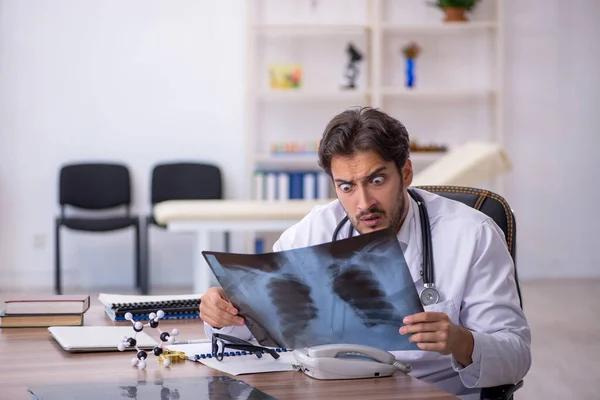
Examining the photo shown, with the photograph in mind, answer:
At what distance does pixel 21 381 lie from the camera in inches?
53.7

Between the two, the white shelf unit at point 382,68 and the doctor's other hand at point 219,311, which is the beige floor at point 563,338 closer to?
the white shelf unit at point 382,68

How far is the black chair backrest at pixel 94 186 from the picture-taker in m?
6.24

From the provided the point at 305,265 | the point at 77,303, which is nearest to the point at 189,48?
the point at 77,303

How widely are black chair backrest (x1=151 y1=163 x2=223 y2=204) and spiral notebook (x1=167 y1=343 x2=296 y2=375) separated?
478 cm

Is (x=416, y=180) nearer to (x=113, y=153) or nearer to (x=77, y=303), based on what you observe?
(x=113, y=153)

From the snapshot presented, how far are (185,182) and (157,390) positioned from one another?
5.14m

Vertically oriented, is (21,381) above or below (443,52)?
below

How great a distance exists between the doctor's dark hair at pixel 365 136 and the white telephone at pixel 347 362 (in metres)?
0.42

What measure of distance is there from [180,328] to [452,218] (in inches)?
24.0

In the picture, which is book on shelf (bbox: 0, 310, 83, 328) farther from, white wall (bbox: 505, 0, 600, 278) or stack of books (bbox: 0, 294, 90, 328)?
white wall (bbox: 505, 0, 600, 278)

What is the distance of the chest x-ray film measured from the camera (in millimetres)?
1381

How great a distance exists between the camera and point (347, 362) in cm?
138

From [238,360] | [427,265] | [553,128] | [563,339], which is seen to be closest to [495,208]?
[427,265]

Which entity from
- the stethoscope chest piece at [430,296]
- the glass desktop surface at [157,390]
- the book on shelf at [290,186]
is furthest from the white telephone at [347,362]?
the book on shelf at [290,186]
